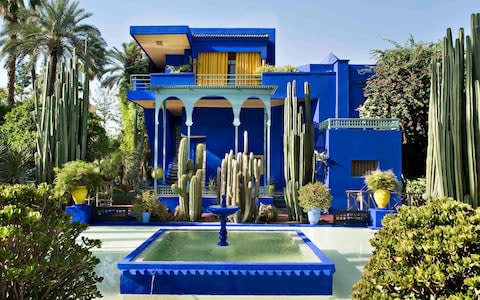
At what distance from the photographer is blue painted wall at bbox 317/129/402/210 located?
1457 cm

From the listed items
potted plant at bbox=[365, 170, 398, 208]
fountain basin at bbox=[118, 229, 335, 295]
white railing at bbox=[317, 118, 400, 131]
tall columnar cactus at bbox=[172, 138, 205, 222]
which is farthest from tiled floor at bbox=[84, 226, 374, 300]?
white railing at bbox=[317, 118, 400, 131]

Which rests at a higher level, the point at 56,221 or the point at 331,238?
the point at 56,221

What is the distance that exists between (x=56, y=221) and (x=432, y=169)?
7.77 meters

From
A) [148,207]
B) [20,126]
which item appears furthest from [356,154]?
[20,126]

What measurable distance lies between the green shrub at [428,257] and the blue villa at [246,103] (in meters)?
11.7

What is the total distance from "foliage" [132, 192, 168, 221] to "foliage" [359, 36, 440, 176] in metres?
10.2

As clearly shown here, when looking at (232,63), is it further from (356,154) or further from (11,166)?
(11,166)

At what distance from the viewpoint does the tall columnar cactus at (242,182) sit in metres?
11.6

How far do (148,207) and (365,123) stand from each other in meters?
8.75

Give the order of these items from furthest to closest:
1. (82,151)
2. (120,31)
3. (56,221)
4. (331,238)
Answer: (120,31) → (82,151) → (331,238) → (56,221)

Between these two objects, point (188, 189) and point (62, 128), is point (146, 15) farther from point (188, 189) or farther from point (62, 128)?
point (188, 189)

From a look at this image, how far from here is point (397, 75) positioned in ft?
54.9

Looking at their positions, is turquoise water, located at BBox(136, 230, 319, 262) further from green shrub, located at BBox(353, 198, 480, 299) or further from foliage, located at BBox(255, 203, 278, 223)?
green shrub, located at BBox(353, 198, 480, 299)

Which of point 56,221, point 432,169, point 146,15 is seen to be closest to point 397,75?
point 432,169
